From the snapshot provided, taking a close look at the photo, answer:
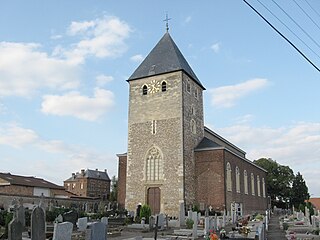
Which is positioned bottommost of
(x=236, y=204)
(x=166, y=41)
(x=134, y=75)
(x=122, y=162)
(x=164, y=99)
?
(x=236, y=204)

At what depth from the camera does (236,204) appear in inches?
1358

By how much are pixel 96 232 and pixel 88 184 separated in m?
72.4

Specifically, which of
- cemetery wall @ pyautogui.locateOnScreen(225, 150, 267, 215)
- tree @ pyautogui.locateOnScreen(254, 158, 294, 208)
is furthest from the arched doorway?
tree @ pyautogui.locateOnScreen(254, 158, 294, 208)

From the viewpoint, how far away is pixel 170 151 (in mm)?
32438

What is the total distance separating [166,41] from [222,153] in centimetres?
1322

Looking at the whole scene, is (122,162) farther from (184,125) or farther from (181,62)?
(181,62)

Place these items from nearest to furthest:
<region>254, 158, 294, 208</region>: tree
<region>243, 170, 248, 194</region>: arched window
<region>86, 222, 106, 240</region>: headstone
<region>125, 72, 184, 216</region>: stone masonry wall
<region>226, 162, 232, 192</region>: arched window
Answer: <region>86, 222, 106, 240</region>: headstone, <region>125, 72, 184, 216</region>: stone masonry wall, <region>226, 162, 232, 192</region>: arched window, <region>243, 170, 248, 194</region>: arched window, <region>254, 158, 294, 208</region>: tree

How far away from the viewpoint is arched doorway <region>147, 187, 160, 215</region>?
32062 mm

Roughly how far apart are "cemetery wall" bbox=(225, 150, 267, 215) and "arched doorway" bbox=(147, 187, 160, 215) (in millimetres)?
6179

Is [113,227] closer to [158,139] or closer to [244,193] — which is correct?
[158,139]

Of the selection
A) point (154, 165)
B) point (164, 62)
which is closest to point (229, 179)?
point (154, 165)

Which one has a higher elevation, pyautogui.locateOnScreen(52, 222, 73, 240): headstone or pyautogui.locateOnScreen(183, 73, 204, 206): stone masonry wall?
pyautogui.locateOnScreen(183, 73, 204, 206): stone masonry wall

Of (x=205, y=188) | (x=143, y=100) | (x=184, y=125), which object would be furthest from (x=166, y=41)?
(x=205, y=188)

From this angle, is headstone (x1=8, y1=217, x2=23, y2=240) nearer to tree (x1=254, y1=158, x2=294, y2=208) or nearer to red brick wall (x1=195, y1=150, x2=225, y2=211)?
red brick wall (x1=195, y1=150, x2=225, y2=211)
